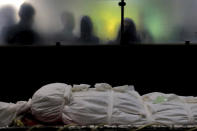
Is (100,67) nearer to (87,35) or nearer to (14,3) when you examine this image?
(87,35)

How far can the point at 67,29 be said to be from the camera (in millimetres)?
2939

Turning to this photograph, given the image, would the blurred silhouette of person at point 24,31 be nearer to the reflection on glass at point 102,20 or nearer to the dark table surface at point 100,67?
the reflection on glass at point 102,20

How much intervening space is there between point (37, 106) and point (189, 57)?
2.09 meters

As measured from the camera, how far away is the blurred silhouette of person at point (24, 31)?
2930 mm

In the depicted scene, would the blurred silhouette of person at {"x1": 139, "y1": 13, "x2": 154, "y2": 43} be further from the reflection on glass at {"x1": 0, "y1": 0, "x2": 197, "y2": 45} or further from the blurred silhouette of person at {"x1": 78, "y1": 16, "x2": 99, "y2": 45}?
the blurred silhouette of person at {"x1": 78, "y1": 16, "x2": 99, "y2": 45}

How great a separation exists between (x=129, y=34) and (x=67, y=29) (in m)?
0.90

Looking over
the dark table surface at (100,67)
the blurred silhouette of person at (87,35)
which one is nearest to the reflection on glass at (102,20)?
the blurred silhouette of person at (87,35)

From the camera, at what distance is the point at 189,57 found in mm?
2777

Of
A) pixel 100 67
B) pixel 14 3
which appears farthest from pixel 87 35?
pixel 14 3

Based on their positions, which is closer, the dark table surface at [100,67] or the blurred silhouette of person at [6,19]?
the dark table surface at [100,67]

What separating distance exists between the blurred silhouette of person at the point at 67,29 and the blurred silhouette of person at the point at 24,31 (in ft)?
1.11

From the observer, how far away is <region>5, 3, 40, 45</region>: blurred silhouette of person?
9.61 ft

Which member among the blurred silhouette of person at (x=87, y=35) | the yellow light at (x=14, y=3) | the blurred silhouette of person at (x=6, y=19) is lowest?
the blurred silhouette of person at (x=87, y=35)

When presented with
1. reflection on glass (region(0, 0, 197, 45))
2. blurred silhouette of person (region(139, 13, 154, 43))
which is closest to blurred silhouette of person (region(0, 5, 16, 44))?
reflection on glass (region(0, 0, 197, 45))
